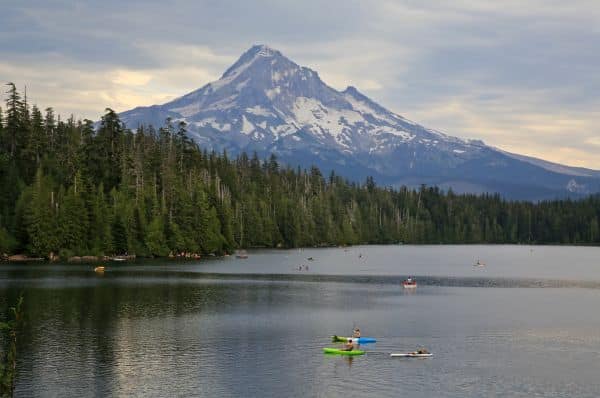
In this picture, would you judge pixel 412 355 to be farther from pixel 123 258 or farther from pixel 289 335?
pixel 123 258

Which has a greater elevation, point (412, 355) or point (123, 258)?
point (123, 258)

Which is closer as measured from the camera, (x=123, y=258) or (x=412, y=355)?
(x=412, y=355)

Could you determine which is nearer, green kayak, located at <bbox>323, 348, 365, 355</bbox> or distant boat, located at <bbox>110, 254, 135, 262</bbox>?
green kayak, located at <bbox>323, 348, 365, 355</bbox>

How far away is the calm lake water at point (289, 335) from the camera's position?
194 ft

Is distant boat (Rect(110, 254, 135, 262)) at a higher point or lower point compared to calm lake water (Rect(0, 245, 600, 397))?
higher

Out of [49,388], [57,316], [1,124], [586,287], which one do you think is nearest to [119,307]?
[57,316]

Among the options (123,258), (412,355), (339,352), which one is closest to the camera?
(412,355)

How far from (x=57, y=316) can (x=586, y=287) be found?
9725 centimetres

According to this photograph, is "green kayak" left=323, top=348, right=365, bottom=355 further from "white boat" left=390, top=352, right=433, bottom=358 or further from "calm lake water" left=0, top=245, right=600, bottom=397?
"white boat" left=390, top=352, right=433, bottom=358

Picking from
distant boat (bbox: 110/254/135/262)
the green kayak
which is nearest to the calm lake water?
the green kayak

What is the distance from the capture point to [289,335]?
80375mm

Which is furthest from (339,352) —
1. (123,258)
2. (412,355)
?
(123,258)

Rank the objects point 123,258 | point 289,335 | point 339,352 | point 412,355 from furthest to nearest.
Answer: point 123,258 → point 289,335 → point 339,352 → point 412,355

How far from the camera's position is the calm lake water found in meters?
59.2
